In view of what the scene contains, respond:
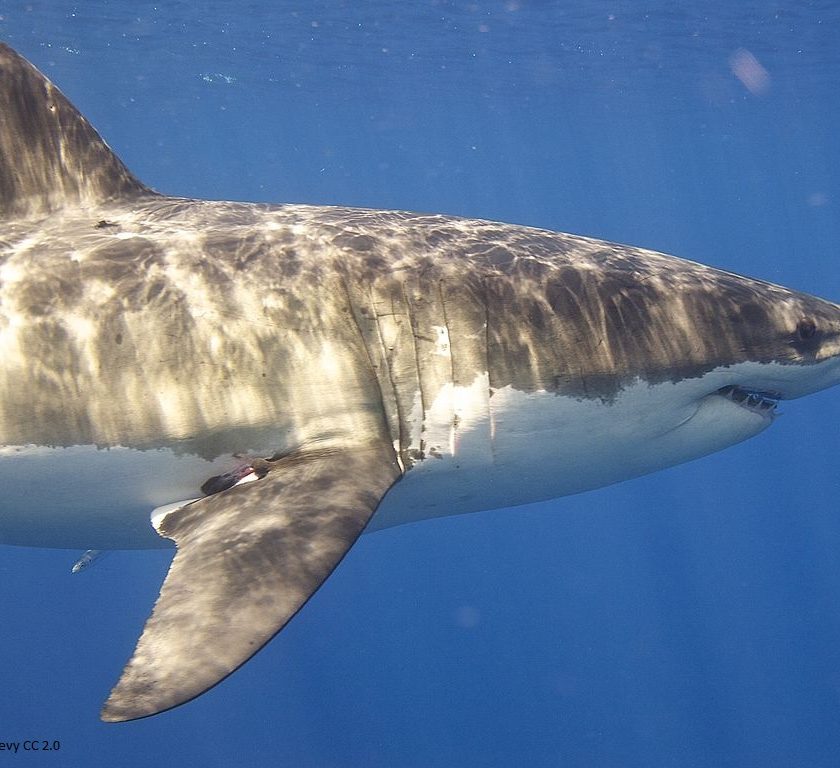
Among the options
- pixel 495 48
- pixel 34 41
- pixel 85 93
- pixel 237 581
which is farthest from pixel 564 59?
pixel 237 581

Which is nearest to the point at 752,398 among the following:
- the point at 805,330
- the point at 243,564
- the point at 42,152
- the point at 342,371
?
the point at 805,330

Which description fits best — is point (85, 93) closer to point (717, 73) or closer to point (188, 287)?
point (717, 73)

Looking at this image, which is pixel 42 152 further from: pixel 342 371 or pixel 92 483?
pixel 342 371

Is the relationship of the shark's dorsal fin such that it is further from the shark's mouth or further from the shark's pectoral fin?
the shark's mouth

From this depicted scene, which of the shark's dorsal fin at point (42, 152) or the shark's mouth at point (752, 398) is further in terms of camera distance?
the shark's dorsal fin at point (42, 152)

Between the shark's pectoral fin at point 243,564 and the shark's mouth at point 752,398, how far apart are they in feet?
6.03

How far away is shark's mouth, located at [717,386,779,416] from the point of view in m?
3.97

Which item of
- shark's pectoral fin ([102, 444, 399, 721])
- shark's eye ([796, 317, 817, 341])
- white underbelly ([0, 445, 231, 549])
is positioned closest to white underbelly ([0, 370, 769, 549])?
white underbelly ([0, 445, 231, 549])

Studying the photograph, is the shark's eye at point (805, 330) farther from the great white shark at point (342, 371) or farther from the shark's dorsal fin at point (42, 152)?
the shark's dorsal fin at point (42, 152)

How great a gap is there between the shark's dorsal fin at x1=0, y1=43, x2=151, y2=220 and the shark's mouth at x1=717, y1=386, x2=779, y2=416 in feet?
12.3

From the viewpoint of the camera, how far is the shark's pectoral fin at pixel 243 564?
241 cm

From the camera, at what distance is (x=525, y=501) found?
4.37 m

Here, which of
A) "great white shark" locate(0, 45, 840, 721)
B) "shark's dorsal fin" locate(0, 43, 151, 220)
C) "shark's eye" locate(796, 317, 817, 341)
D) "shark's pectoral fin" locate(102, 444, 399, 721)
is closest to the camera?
"shark's pectoral fin" locate(102, 444, 399, 721)

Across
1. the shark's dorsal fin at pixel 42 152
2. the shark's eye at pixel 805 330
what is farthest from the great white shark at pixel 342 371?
the shark's dorsal fin at pixel 42 152
